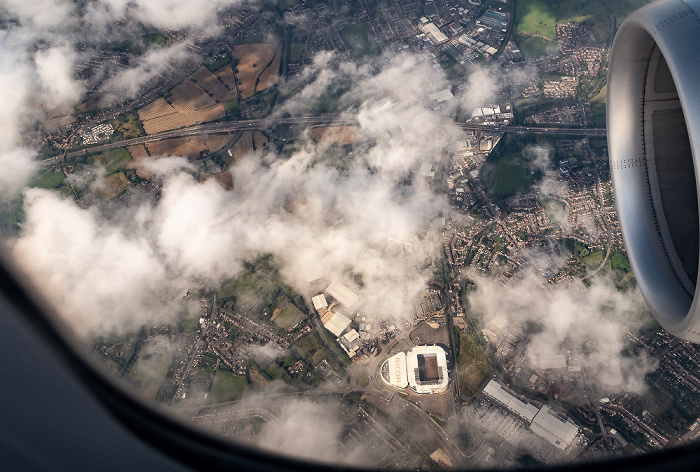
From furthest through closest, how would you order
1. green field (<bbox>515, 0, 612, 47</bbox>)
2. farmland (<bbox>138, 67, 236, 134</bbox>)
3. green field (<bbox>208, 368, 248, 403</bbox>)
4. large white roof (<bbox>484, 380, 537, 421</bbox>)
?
green field (<bbox>515, 0, 612, 47</bbox>)
farmland (<bbox>138, 67, 236, 134</bbox>)
green field (<bbox>208, 368, 248, 403</bbox>)
large white roof (<bbox>484, 380, 537, 421</bbox>)

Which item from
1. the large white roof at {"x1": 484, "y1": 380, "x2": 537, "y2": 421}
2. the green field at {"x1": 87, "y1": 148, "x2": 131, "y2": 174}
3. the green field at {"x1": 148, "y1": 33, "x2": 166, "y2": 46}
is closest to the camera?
the large white roof at {"x1": 484, "y1": 380, "x2": 537, "y2": 421}

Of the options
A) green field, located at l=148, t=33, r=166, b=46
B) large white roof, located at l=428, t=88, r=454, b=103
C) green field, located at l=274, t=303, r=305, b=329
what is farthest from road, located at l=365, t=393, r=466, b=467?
green field, located at l=148, t=33, r=166, b=46

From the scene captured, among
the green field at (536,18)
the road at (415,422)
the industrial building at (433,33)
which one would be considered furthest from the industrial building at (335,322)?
the green field at (536,18)

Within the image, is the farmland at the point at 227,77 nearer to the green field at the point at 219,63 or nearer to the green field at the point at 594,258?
the green field at the point at 219,63

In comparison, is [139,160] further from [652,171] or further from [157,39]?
[652,171]

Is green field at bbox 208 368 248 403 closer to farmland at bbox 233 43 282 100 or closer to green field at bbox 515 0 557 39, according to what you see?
farmland at bbox 233 43 282 100

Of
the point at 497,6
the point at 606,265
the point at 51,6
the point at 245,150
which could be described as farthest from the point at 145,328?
the point at 497,6
